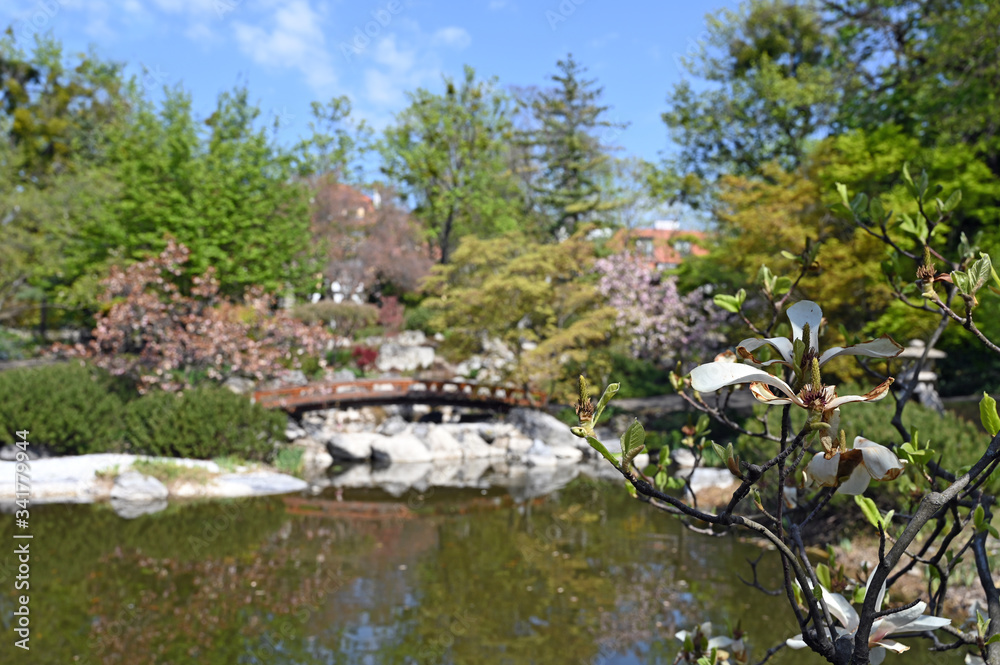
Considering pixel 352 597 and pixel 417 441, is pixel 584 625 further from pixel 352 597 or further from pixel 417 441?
pixel 417 441

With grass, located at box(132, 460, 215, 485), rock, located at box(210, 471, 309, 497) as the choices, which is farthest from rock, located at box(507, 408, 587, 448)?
grass, located at box(132, 460, 215, 485)

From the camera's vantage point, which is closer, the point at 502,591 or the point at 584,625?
the point at 584,625

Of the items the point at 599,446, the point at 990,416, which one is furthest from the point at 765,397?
the point at 990,416

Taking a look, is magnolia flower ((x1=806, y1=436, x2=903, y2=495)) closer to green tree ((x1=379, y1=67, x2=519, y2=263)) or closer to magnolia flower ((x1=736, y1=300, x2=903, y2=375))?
magnolia flower ((x1=736, y1=300, x2=903, y2=375))

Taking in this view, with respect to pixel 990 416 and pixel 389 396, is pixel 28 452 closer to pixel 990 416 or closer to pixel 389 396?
pixel 389 396

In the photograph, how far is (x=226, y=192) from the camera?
68.6 ft

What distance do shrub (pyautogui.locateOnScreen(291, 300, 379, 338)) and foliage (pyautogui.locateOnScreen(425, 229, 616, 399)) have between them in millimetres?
6321

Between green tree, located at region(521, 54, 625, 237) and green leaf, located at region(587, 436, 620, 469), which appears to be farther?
green tree, located at region(521, 54, 625, 237)

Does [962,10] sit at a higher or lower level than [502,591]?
higher

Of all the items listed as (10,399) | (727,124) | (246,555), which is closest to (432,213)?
(727,124)

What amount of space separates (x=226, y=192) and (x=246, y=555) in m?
15.4

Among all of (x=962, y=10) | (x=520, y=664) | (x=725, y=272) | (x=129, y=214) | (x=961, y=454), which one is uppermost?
(x=962, y=10)

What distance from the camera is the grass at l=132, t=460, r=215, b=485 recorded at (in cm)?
1167

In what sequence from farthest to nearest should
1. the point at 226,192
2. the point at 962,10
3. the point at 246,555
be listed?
the point at 226,192 < the point at 962,10 < the point at 246,555
